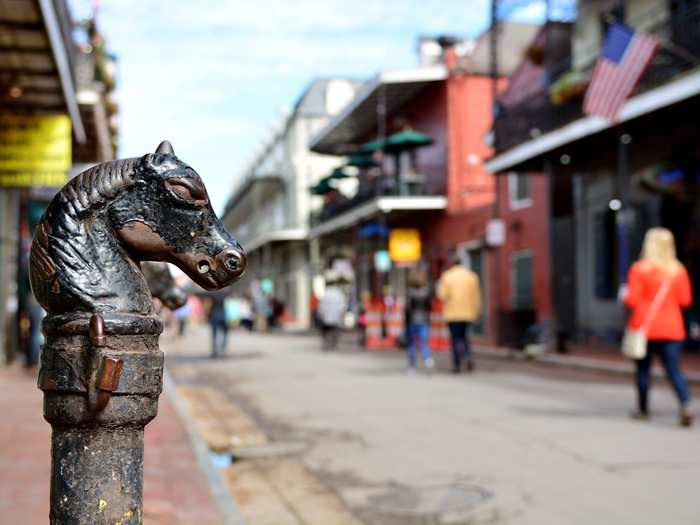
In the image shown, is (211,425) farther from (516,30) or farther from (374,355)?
(516,30)

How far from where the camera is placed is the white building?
42.5m

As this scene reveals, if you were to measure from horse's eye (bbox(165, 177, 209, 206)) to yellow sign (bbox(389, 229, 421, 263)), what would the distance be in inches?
1024

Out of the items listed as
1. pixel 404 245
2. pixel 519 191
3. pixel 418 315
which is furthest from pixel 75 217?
pixel 404 245

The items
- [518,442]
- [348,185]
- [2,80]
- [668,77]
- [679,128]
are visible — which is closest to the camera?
[518,442]

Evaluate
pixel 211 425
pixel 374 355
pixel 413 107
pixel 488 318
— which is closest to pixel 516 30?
pixel 413 107

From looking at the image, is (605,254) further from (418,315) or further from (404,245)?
(404,245)

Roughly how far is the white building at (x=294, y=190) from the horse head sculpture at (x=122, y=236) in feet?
125

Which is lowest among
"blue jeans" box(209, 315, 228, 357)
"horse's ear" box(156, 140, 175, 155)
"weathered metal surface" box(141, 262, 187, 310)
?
"blue jeans" box(209, 315, 228, 357)

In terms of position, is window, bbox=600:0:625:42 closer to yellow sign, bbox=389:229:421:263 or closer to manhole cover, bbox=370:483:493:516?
yellow sign, bbox=389:229:421:263

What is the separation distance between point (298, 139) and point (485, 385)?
34617 millimetres

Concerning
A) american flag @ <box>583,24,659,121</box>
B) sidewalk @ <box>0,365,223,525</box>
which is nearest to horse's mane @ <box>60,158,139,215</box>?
sidewalk @ <box>0,365,223,525</box>

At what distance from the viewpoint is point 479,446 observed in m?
6.47

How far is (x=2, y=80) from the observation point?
35.0ft

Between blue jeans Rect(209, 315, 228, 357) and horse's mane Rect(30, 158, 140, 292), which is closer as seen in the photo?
horse's mane Rect(30, 158, 140, 292)
